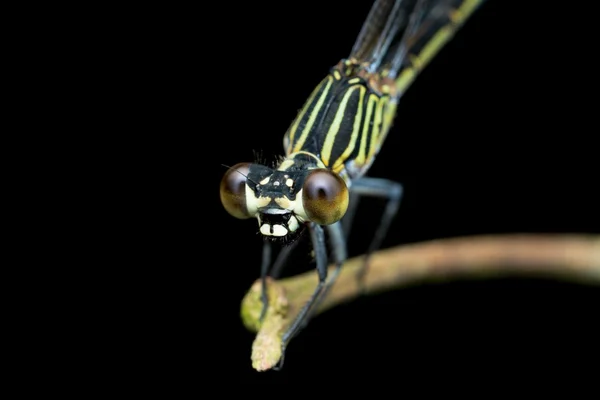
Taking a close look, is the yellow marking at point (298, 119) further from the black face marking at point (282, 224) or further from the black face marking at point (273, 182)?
the black face marking at point (282, 224)

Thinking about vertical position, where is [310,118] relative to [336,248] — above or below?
above

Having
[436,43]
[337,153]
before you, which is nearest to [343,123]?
[337,153]

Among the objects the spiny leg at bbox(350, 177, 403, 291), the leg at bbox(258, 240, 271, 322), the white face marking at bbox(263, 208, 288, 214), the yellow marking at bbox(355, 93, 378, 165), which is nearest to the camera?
the leg at bbox(258, 240, 271, 322)

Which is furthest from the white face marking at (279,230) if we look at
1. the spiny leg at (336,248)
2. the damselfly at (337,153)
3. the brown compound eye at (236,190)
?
the spiny leg at (336,248)

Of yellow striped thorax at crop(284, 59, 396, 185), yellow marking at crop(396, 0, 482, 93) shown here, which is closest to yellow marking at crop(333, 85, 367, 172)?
yellow striped thorax at crop(284, 59, 396, 185)

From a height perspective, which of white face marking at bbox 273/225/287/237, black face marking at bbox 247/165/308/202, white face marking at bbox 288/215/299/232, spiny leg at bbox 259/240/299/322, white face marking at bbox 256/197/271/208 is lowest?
spiny leg at bbox 259/240/299/322

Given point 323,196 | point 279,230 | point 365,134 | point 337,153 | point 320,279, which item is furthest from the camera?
point 365,134

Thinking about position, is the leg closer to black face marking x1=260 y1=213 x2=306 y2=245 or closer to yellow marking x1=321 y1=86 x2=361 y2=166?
black face marking x1=260 y1=213 x2=306 y2=245

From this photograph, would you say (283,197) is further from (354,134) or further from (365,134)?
(365,134)
